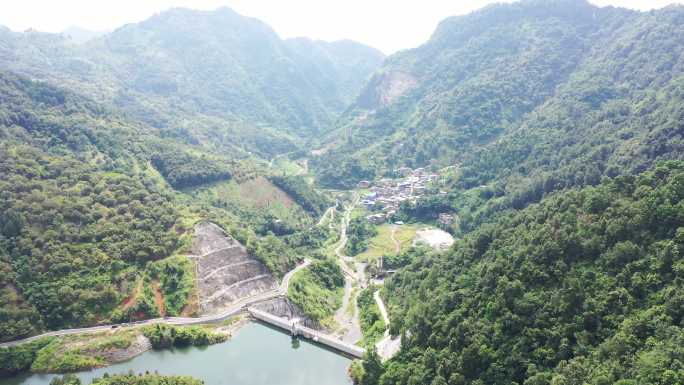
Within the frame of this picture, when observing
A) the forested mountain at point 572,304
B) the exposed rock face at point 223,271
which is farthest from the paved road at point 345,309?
the exposed rock face at point 223,271

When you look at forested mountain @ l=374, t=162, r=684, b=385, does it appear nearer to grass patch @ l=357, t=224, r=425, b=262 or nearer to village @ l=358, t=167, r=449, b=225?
grass patch @ l=357, t=224, r=425, b=262

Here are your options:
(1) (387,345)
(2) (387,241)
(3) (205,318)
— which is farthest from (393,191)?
(1) (387,345)

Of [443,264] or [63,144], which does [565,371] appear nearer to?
[443,264]

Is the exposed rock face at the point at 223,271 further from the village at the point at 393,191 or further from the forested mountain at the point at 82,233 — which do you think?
the village at the point at 393,191

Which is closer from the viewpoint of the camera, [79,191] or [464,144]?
[79,191]

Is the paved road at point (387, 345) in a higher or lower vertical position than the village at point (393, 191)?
lower

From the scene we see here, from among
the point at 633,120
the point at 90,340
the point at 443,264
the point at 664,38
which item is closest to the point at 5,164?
the point at 90,340

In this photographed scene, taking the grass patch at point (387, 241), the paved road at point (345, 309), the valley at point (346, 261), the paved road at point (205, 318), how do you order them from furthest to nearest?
the grass patch at point (387, 241) → the paved road at point (345, 309) → the paved road at point (205, 318) → the valley at point (346, 261)

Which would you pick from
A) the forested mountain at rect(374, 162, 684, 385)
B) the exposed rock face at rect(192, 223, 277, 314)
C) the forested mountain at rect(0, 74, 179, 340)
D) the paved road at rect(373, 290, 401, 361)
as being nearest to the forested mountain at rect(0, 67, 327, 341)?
the forested mountain at rect(0, 74, 179, 340)
